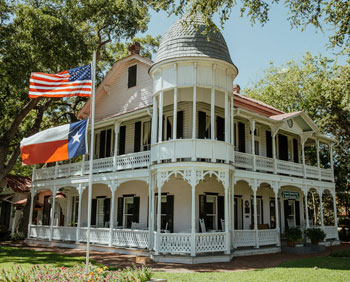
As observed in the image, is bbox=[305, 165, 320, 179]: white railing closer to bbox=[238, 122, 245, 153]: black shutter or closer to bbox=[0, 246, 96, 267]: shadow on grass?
bbox=[238, 122, 245, 153]: black shutter

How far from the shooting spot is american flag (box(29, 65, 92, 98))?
11.2 meters

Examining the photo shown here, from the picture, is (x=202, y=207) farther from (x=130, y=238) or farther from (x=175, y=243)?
(x=130, y=238)

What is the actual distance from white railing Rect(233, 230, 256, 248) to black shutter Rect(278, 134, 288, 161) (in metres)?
6.97

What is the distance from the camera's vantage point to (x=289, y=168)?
68.4ft

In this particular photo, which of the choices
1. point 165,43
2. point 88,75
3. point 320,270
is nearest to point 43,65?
point 165,43

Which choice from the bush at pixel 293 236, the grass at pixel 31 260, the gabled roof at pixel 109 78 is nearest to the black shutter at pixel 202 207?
the bush at pixel 293 236

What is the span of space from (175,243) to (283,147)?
1169 centimetres

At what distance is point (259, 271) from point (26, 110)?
16966 mm

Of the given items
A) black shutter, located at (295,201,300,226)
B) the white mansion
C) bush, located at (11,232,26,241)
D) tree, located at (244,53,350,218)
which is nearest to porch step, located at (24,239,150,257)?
the white mansion

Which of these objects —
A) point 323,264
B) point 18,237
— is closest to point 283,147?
point 323,264

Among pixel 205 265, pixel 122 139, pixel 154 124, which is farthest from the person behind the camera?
pixel 122 139

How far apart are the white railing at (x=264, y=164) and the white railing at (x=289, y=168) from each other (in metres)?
0.62

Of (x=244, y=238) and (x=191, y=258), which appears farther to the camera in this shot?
(x=244, y=238)

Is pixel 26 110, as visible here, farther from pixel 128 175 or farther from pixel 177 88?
pixel 177 88
